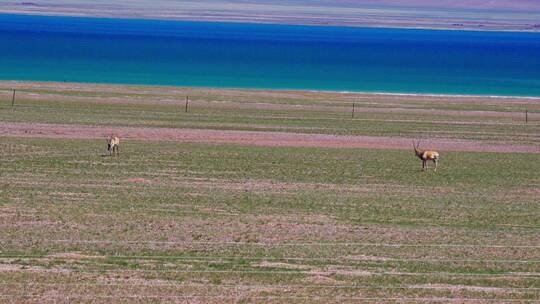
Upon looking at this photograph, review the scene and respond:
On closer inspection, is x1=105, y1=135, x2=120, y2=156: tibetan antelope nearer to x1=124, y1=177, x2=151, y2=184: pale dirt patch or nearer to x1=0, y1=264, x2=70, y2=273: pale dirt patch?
x1=124, y1=177, x2=151, y2=184: pale dirt patch

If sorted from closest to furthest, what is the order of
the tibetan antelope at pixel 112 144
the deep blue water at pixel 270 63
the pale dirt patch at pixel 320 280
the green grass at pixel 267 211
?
the pale dirt patch at pixel 320 280 → the green grass at pixel 267 211 → the tibetan antelope at pixel 112 144 → the deep blue water at pixel 270 63

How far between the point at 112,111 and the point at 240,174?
23669mm

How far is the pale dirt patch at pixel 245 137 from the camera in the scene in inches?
1758

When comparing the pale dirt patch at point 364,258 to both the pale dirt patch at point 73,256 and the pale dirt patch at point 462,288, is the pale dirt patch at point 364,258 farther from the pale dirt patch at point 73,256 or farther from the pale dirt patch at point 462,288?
the pale dirt patch at point 73,256

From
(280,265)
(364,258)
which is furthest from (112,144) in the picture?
(280,265)

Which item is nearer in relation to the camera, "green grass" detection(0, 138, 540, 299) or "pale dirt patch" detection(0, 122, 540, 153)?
"green grass" detection(0, 138, 540, 299)

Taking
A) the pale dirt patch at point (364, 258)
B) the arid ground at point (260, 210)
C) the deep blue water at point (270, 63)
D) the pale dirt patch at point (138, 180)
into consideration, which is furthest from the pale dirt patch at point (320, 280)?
the deep blue water at point (270, 63)

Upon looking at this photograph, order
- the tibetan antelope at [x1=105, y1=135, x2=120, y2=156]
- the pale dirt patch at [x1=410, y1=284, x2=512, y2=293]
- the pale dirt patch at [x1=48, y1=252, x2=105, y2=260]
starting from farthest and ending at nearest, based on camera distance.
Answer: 1. the tibetan antelope at [x1=105, y1=135, x2=120, y2=156]
2. the pale dirt patch at [x1=48, y1=252, x2=105, y2=260]
3. the pale dirt patch at [x1=410, y1=284, x2=512, y2=293]

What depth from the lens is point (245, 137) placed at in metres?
47.1

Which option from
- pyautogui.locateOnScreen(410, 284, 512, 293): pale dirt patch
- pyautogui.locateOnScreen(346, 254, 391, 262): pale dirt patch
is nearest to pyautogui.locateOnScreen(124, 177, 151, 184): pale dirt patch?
pyautogui.locateOnScreen(346, 254, 391, 262): pale dirt patch

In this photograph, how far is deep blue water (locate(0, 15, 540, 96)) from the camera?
92.6 m

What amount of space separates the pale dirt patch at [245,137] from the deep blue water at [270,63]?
1540 inches

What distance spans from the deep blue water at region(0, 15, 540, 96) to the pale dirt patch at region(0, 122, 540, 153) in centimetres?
3912

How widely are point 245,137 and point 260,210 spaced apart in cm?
2025
